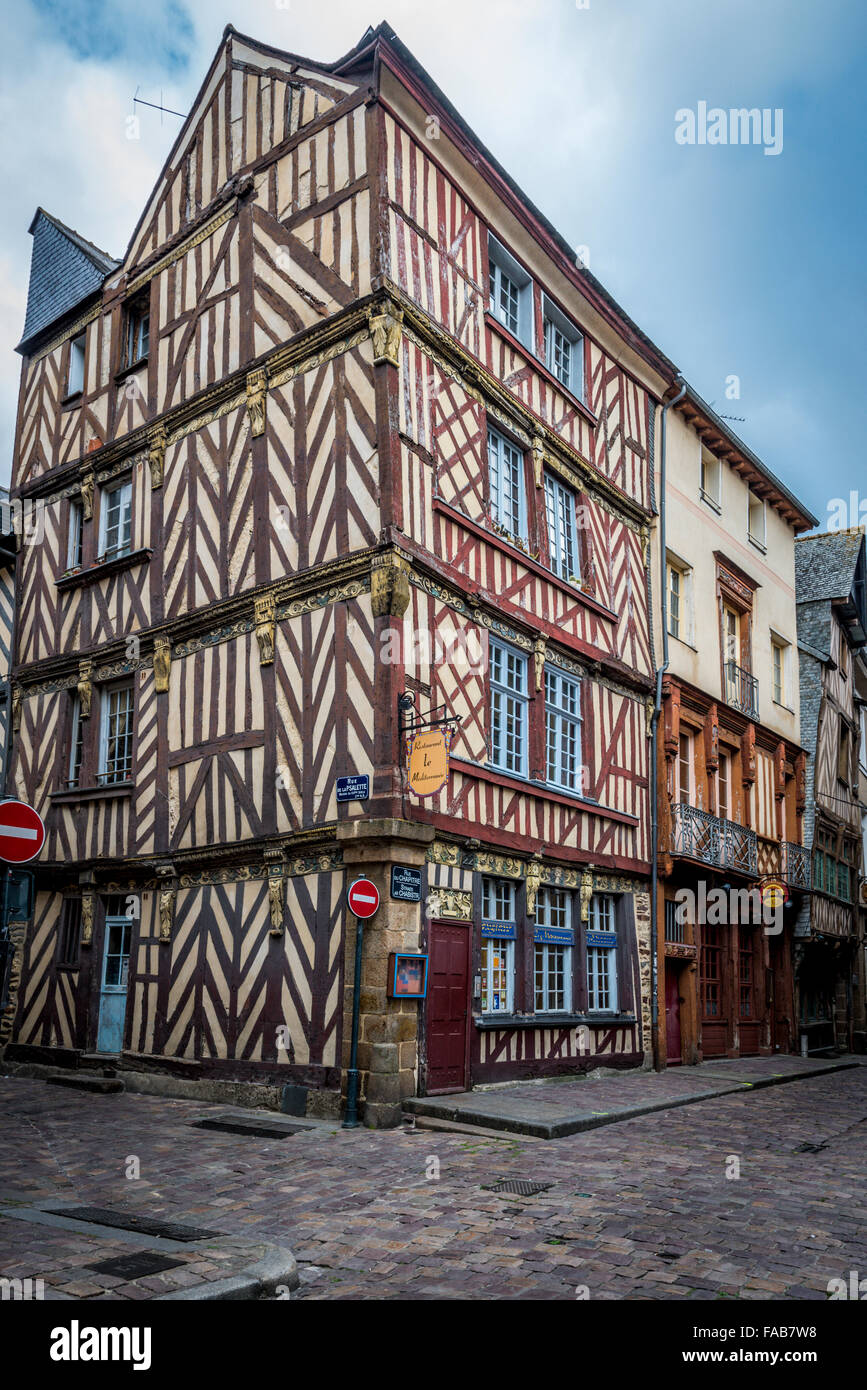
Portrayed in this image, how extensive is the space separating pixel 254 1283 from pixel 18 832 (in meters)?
2.55

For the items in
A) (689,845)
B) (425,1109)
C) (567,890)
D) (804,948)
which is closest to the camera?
(425,1109)

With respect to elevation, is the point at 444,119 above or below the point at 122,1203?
above

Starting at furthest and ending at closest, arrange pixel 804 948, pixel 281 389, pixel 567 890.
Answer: pixel 804 948 < pixel 567 890 < pixel 281 389

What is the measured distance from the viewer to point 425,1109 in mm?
9609

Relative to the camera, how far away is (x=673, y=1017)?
16031 mm

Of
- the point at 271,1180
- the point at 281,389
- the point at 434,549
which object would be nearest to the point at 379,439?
the point at 434,549

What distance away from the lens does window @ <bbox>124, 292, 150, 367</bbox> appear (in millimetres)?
14938

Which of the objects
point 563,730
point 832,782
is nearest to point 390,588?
Result: point 563,730

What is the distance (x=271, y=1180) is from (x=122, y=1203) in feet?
3.66

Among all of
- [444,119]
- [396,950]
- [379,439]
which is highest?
[444,119]

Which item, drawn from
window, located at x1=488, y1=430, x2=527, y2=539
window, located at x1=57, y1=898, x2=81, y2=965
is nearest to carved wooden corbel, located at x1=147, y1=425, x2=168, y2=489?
window, located at x1=488, y1=430, x2=527, y2=539

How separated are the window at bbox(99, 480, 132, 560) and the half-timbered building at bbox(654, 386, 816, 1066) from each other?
7.38 metres

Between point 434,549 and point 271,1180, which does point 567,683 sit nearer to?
point 434,549

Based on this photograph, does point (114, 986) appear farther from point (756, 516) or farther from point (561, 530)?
point (756, 516)
